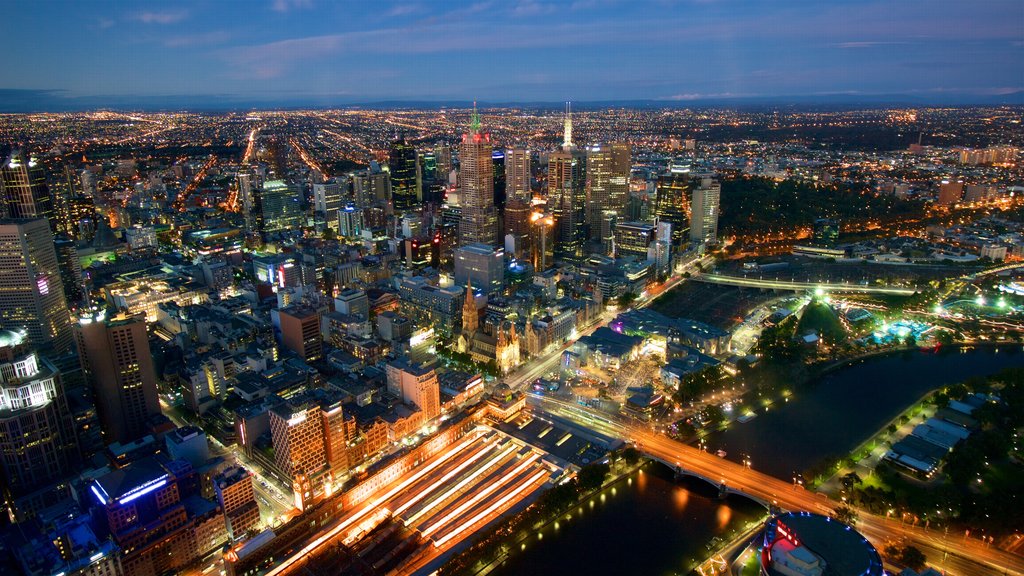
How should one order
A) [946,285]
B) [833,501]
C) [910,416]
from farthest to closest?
[946,285], [910,416], [833,501]

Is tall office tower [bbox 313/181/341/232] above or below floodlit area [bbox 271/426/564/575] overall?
above

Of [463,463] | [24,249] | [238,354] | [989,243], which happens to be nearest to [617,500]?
[463,463]

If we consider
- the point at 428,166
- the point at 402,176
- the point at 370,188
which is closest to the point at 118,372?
the point at 402,176

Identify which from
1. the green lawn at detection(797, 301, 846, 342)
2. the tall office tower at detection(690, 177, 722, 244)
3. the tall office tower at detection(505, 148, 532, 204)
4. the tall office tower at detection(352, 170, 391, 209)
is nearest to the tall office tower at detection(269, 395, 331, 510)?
the green lawn at detection(797, 301, 846, 342)

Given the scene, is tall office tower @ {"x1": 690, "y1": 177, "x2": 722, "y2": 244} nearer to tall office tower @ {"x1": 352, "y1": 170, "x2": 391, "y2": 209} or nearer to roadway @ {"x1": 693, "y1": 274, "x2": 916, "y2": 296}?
roadway @ {"x1": 693, "y1": 274, "x2": 916, "y2": 296}

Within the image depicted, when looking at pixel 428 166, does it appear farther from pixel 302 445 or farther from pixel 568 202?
pixel 302 445

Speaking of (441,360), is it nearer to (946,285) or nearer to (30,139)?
(946,285)
